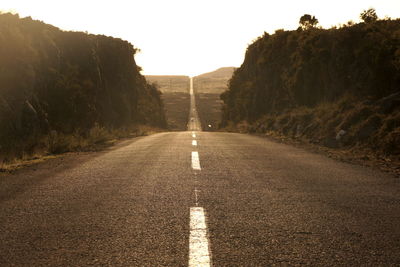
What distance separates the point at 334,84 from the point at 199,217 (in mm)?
18991

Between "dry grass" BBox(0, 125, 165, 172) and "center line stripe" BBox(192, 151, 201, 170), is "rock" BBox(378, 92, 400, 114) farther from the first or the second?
"dry grass" BBox(0, 125, 165, 172)

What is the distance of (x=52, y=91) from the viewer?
20328 mm

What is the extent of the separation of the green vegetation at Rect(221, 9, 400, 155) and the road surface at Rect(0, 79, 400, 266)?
596 cm

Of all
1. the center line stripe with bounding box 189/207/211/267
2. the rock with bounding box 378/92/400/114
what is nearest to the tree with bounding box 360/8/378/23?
the rock with bounding box 378/92/400/114

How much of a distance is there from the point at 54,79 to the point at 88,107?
3.72 meters

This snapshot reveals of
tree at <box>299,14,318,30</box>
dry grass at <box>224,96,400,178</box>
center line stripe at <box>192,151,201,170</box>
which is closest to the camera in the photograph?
center line stripe at <box>192,151,201,170</box>

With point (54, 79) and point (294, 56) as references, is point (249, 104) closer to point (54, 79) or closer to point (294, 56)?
point (294, 56)

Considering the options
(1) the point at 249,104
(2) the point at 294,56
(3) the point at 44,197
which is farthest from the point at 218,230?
(1) the point at 249,104

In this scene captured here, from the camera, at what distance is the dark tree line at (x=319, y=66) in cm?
1667

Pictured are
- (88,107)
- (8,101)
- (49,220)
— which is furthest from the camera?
(88,107)

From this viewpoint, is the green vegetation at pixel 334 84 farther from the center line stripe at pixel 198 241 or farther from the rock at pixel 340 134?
the center line stripe at pixel 198 241

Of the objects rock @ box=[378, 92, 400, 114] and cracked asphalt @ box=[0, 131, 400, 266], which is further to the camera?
rock @ box=[378, 92, 400, 114]

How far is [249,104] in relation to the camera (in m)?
40.7

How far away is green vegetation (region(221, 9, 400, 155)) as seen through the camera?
1427 centimetres
